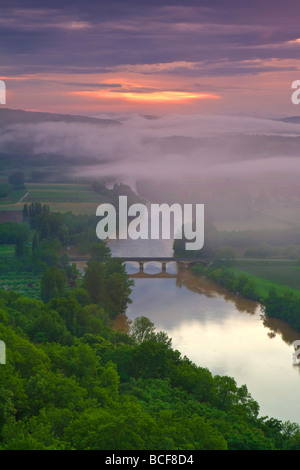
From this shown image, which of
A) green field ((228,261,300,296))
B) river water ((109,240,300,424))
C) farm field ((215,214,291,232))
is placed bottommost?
river water ((109,240,300,424))

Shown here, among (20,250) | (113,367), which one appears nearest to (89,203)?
(20,250)

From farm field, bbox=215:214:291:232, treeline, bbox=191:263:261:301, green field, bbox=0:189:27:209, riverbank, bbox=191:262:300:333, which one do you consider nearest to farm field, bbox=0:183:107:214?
green field, bbox=0:189:27:209

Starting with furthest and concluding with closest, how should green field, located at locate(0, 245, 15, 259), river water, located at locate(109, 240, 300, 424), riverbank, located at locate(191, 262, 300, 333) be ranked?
green field, located at locate(0, 245, 15, 259), riverbank, located at locate(191, 262, 300, 333), river water, located at locate(109, 240, 300, 424)

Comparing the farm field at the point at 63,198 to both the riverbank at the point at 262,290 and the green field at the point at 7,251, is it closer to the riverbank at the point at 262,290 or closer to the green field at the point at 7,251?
the green field at the point at 7,251

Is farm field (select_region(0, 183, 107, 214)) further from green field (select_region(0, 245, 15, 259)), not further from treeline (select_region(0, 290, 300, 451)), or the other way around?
treeline (select_region(0, 290, 300, 451))

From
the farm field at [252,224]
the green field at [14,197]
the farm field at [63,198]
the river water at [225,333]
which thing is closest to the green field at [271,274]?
the river water at [225,333]

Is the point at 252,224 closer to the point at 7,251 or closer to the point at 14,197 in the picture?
the point at 7,251

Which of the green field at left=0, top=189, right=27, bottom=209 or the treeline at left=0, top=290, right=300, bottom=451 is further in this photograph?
the green field at left=0, top=189, right=27, bottom=209
